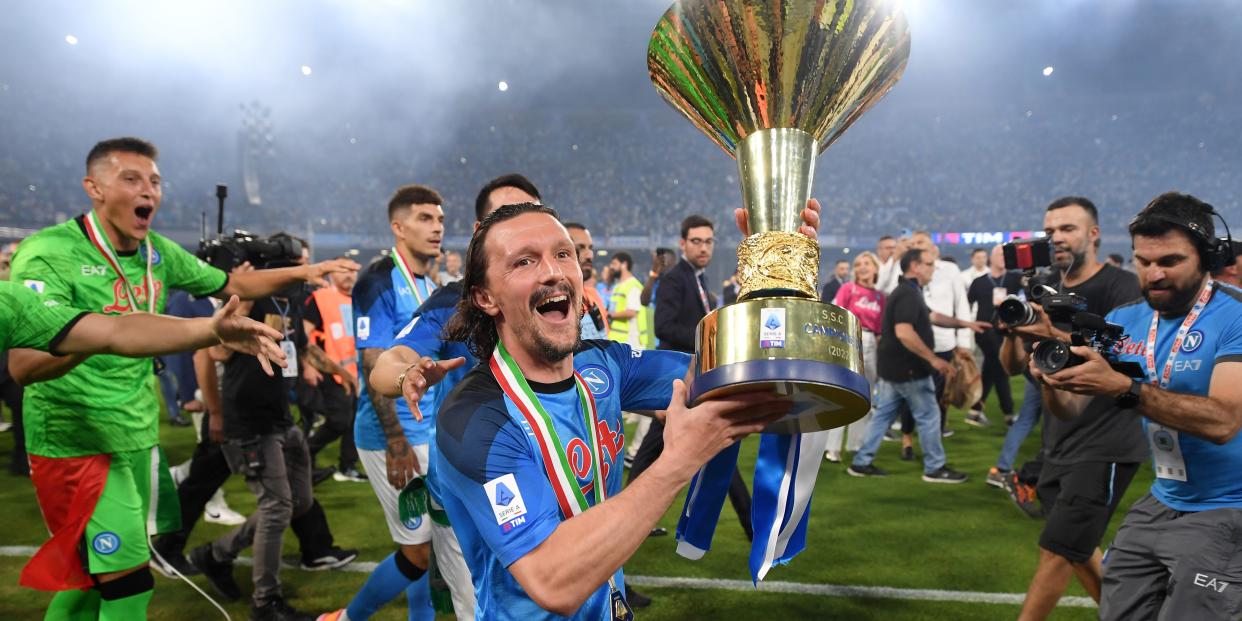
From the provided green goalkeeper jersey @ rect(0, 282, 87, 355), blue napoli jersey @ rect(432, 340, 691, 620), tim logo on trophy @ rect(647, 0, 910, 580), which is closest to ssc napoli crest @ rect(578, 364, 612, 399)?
blue napoli jersey @ rect(432, 340, 691, 620)

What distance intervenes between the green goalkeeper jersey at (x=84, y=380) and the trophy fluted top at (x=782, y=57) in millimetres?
2667

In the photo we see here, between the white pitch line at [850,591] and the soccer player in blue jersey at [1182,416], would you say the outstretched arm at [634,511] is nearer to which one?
the soccer player in blue jersey at [1182,416]

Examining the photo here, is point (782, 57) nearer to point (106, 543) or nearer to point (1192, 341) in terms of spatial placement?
point (1192, 341)

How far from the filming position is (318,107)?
1702 inches

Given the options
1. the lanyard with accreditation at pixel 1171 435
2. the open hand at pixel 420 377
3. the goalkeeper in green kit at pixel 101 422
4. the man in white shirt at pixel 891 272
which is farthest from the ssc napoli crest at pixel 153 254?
the man in white shirt at pixel 891 272

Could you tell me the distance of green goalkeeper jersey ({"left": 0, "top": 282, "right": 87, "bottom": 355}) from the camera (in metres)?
2.14

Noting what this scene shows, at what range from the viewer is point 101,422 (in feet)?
9.66

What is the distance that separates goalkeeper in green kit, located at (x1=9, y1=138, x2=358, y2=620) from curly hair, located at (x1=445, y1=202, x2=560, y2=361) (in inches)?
67.8

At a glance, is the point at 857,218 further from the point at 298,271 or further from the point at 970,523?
the point at 298,271

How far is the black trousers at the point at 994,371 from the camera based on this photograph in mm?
8859

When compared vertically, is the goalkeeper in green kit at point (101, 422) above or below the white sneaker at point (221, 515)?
above

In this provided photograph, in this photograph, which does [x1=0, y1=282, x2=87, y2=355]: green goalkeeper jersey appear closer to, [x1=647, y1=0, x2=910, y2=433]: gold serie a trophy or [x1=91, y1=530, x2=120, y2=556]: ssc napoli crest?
[x1=91, y1=530, x2=120, y2=556]: ssc napoli crest

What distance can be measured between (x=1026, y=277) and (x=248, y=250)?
3.53m

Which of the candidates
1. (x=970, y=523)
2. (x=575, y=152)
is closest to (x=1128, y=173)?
(x=575, y=152)
